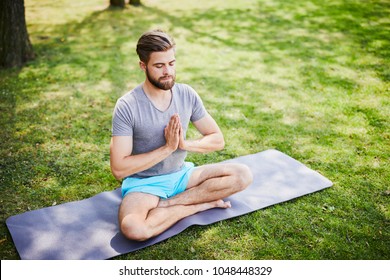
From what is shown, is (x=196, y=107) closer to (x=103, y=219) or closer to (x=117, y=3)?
(x=103, y=219)

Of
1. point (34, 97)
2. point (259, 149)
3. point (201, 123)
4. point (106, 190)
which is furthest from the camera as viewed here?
point (34, 97)

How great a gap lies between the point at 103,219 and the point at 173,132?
1170 millimetres

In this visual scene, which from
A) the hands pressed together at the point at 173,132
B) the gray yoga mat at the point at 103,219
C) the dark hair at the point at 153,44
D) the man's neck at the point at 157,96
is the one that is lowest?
the gray yoga mat at the point at 103,219

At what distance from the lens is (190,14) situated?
36.9 ft

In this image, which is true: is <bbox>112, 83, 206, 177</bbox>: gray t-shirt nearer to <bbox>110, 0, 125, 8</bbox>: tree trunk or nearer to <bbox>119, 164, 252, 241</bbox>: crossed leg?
<bbox>119, 164, 252, 241</bbox>: crossed leg

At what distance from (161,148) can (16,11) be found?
538 cm

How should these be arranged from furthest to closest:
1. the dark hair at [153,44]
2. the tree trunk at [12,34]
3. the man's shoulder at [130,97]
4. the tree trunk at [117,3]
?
the tree trunk at [117,3]
the tree trunk at [12,34]
the man's shoulder at [130,97]
the dark hair at [153,44]

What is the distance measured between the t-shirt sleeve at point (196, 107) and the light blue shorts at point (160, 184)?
564 mm

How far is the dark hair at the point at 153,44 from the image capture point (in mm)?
3316

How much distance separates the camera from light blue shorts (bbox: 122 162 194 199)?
3.61 metres

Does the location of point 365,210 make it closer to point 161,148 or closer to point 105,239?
point 161,148

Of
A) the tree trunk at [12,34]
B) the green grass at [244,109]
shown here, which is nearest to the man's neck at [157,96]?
the green grass at [244,109]

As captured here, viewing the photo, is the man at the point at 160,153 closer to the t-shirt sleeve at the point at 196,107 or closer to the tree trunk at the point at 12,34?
the t-shirt sleeve at the point at 196,107

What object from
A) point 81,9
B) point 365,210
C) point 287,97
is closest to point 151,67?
point 365,210
